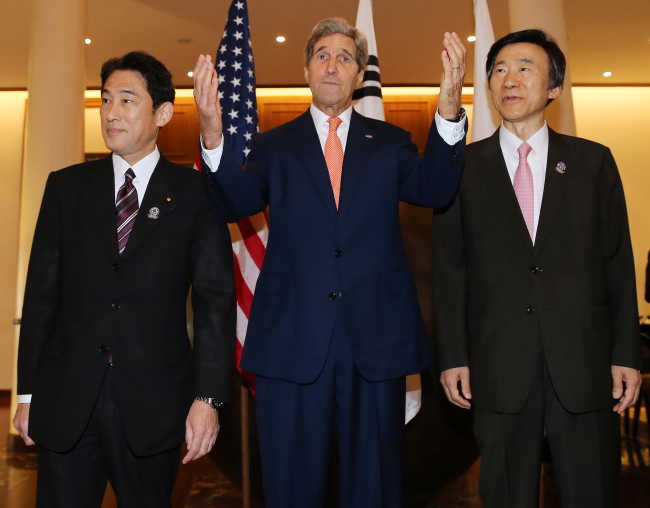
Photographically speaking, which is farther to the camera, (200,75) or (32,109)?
(32,109)

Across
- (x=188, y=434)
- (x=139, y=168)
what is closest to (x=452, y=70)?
(x=139, y=168)

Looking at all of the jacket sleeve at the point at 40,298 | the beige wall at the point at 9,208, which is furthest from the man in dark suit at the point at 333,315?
the beige wall at the point at 9,208

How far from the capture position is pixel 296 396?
5.66 feet

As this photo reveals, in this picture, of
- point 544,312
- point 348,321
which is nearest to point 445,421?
point 544,312

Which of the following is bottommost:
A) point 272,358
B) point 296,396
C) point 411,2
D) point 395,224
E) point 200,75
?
point 296,396

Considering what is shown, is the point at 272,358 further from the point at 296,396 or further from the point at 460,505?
the point at 460,505

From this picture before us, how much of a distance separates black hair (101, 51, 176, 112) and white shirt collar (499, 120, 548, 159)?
1182 mm

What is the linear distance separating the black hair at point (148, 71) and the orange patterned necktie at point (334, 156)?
0.56 m

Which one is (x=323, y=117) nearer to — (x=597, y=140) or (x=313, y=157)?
(x=313, y=157)

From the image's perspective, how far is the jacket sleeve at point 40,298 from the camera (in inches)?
65.6

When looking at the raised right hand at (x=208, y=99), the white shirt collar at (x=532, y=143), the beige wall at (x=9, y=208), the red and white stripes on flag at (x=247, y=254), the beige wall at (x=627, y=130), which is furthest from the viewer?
the beige wall at (x=627, y=130)

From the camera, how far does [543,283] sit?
183 centimetres

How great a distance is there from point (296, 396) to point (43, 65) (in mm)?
3949

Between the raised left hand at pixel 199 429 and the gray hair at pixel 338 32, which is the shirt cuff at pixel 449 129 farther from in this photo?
the raised left hand at pixel 199 429
